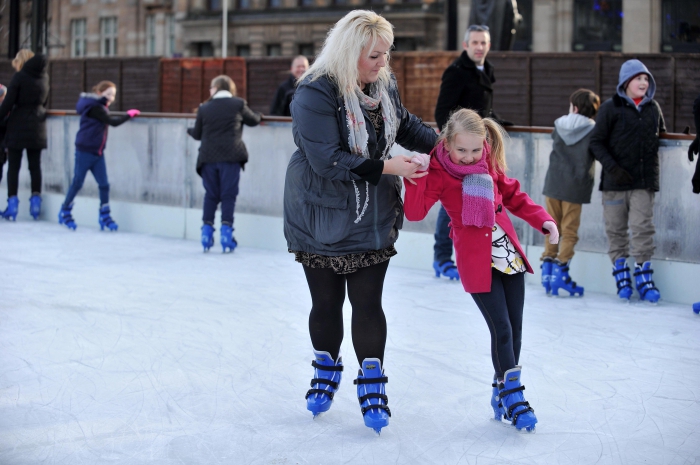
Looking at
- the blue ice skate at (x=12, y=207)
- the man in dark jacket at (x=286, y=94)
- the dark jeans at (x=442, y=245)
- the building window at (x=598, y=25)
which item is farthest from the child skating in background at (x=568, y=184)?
the building window at (x=598, y=25)

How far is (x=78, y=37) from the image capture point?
37438 millimetres

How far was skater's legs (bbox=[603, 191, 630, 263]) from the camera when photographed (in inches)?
263

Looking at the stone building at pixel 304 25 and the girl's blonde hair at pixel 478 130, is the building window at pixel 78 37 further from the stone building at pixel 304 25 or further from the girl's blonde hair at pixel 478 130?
the girl's blonde hair at pixel 478 130

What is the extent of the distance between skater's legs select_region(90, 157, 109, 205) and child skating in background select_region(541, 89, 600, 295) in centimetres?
491

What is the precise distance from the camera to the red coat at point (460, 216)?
3.73 m

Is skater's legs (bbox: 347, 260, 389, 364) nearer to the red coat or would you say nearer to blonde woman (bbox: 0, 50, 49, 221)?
the red coat

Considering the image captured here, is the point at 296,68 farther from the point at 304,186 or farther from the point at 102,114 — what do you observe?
the point at 304,186

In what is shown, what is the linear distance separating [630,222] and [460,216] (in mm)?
3096

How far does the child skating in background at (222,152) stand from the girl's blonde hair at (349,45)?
5.04 meters

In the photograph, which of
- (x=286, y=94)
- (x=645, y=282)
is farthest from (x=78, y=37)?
(x=645, y=282)

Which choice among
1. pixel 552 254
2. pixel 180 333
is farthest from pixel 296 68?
pixel 180 333

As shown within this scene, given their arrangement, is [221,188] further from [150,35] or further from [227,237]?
[150,35]

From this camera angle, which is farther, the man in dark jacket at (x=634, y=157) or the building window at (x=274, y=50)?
the building window at (x=274, y=50)

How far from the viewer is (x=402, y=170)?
3.59m
